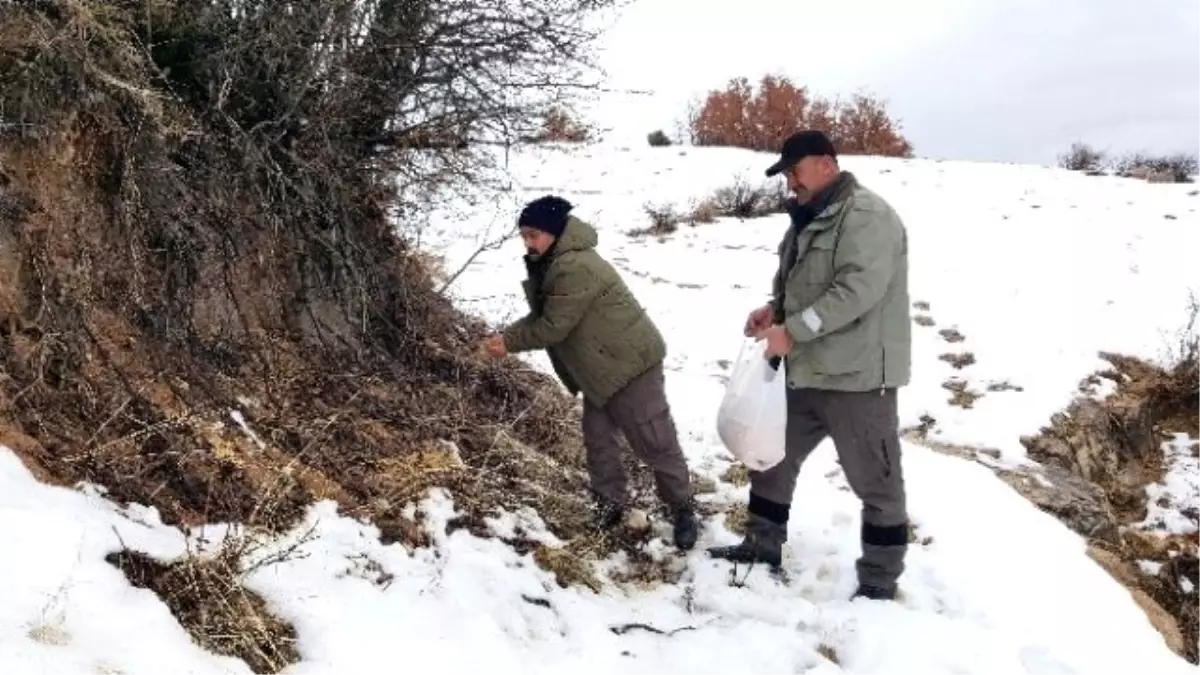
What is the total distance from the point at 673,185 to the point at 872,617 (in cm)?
1600

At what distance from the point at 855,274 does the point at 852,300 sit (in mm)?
107

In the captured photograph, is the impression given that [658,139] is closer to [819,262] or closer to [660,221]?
[660,221]

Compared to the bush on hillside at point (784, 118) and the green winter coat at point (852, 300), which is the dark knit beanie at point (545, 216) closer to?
the green winter coat at point (852, 300)

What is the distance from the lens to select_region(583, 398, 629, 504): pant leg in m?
4.99

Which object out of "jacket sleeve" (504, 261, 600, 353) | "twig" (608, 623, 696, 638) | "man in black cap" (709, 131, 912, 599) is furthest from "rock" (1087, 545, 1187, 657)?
"jacket sleeve" (504, 261, 600, 353)

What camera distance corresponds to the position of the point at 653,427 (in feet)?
15.8

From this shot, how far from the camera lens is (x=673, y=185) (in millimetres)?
19625

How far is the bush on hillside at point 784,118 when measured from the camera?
101 ft

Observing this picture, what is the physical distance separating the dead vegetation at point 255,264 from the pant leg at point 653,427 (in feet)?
1.58

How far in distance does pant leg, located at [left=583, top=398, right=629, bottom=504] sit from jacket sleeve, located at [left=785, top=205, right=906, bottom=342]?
121 cm

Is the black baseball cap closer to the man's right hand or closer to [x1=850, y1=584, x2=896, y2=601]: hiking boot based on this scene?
the man's right hand

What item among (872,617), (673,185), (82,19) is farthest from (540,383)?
(673,185)

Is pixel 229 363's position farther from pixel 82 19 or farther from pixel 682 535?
pixel 682 535

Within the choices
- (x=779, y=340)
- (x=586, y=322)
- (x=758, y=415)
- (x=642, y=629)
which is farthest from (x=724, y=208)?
(x=642, y=629)
